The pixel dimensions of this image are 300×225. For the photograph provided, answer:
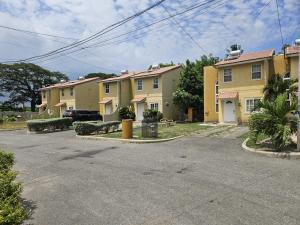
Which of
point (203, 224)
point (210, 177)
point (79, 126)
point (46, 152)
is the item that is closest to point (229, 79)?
point (79, 126)

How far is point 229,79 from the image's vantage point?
28859 millimetres

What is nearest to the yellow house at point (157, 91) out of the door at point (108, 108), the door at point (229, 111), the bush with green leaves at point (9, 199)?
the door at point (108, 108)

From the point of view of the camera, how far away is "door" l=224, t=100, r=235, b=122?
28406 millimetres

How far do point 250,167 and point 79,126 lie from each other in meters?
16.0

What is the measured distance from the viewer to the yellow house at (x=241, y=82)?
26.6 meters

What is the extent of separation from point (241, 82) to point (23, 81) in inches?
2393

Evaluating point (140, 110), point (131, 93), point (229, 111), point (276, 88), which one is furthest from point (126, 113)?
point (276, 88)

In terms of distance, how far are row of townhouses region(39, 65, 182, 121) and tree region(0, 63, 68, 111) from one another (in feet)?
95.6

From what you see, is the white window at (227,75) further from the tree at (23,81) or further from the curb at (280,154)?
the tree at (23,81)

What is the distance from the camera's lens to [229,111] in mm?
28641

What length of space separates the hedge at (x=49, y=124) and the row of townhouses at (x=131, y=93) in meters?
5.56

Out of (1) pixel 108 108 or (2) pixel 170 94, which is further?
(1) pixel 108 108

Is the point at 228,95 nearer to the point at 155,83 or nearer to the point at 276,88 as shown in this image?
the point at 276,88

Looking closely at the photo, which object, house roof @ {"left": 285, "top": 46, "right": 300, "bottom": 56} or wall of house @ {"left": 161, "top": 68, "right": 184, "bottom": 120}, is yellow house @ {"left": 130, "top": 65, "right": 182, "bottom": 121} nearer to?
wall of house @ {"left": 161, "top": 68, "right": 184, "bottom": 120}
